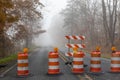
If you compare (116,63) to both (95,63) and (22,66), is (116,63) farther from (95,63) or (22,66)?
(22,66)

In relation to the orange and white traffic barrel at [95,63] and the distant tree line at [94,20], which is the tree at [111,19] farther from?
the orange and white traffic barrel at [95,63]

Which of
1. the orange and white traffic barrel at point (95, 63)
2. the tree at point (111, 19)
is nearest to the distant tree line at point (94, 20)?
the tree at point (111, 19)

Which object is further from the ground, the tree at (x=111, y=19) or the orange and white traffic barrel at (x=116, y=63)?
the tree at (x=111, y=19)

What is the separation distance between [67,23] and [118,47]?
43.4m

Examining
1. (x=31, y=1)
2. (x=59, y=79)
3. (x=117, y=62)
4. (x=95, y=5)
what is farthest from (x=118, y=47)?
(x=59, y=79)

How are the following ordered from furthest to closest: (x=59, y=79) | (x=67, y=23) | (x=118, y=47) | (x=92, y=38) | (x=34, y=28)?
(x=67, y=23) < (x=34, y=28) < (x=92, y=38) < (x=118, y=47) < (x=59, y=79)

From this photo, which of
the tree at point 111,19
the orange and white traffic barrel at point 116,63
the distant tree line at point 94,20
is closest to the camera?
the orange and white traffic barrel at point 116,63

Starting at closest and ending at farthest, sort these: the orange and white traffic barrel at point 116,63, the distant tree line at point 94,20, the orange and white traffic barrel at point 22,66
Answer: the orange and white traffic barrel at point 22,66 → the orange and white traffic barrel at point 116,63 → the distant tree line at point 94,20

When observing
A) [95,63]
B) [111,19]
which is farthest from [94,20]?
[95,63]

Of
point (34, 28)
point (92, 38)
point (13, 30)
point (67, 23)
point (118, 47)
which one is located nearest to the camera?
point (13, 30)

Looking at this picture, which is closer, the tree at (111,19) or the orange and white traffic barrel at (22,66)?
the orange and white traffic barrel at (22,66)

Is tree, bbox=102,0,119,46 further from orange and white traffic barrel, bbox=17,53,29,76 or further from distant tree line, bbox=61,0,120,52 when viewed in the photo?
orange and white traffic barrel, bbox=17,53,29,76

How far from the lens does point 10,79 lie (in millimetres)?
12891

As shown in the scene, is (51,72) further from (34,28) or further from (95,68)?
(34,28)
